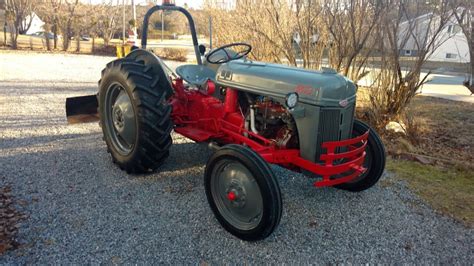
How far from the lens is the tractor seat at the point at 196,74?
432 cm

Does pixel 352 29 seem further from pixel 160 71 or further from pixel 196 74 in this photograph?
pixel 160 71

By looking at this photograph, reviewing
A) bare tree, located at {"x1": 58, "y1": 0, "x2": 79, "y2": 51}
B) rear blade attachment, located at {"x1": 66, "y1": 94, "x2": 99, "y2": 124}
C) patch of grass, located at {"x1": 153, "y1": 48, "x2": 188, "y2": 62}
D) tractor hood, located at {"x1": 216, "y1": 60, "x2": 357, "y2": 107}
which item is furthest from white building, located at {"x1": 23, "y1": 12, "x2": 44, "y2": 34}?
tractor hood, located at {"x1": 216, "y1": 60, "x2": 357, "y2": 107}

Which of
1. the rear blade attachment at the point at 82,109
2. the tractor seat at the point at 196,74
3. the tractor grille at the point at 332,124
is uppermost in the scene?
the tractor seat at the point at 196,74

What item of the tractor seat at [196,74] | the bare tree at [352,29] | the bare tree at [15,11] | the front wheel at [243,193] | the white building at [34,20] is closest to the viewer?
the front wheel at [243,193]

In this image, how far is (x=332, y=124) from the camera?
309 cm

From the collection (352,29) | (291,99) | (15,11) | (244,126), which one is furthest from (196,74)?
(15,11)

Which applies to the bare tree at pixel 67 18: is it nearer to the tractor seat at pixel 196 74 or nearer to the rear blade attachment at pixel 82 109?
the rear blade attachment at pixel 82 109

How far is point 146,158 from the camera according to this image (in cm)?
387

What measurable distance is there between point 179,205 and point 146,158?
2.23 feet

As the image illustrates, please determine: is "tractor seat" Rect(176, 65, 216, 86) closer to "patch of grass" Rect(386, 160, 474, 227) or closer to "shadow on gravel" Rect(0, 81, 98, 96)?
"patch of grass" Rect(386, 160, 474, 227)

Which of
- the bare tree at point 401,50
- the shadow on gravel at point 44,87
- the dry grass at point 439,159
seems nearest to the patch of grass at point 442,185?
the dry grass at point 439,159

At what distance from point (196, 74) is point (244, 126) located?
1227mm

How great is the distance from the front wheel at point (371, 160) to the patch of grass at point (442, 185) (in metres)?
0.64

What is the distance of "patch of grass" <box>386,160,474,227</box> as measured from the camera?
11.8 feet
